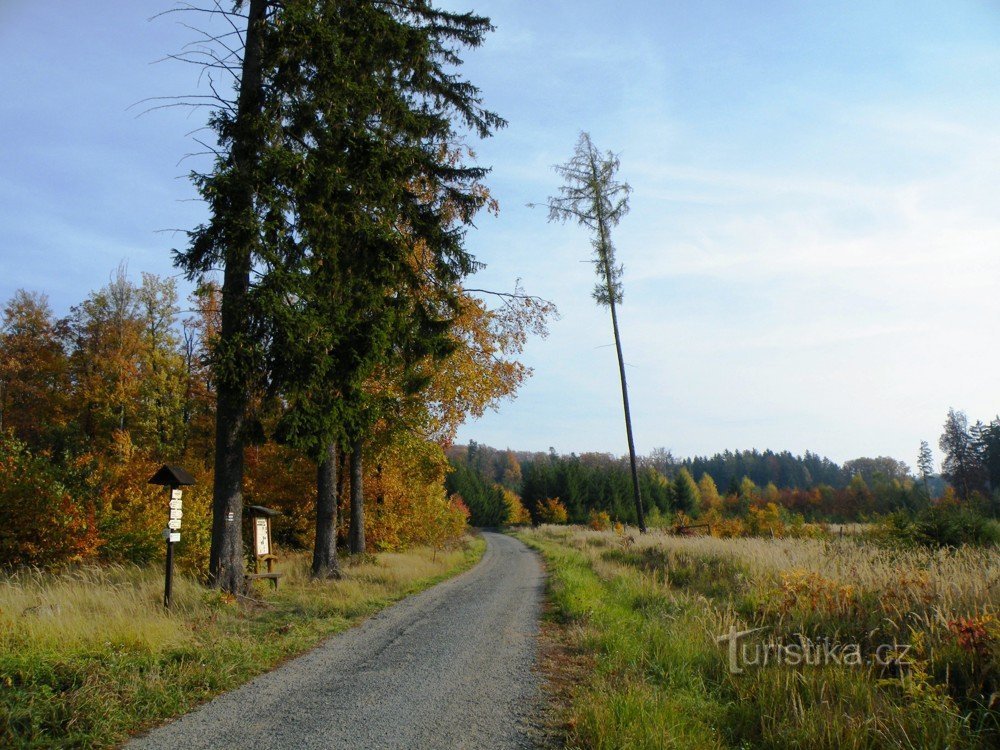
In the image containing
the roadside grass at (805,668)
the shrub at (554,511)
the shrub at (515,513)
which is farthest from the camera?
the shrub at (515,513)

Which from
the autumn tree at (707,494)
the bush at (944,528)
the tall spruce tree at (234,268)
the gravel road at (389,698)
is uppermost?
the tall spruce tree at (234,268)

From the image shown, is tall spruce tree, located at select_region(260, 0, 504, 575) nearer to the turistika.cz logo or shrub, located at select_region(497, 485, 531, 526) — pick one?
the turistika.cz logo

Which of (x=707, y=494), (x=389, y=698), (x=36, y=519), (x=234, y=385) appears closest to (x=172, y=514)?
(x=234, y=385)

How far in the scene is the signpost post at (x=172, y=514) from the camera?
28.8 feet

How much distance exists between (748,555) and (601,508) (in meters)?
65.9

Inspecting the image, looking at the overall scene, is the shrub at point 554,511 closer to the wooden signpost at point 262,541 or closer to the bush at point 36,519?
the wooden signpost at point 262,541

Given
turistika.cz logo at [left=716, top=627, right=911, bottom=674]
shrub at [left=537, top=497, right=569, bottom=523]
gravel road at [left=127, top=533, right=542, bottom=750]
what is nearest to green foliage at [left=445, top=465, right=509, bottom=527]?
shrub at [left=537, top=497, right=569, bottom=523]

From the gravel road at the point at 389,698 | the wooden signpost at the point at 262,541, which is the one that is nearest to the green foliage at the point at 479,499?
the wooden signpost at the point at 262,541

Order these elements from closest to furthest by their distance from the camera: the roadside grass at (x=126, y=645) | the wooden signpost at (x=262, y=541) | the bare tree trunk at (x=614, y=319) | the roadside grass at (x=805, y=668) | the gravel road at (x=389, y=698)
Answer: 1. the roadside grass at (x=805, y=668)
2. the gravel road at (x=389, y=698)
3. the roadside grass at (x=126, y=645)
4. the wooden signpost at (x=262, y=541)
5. the bare tree trunk at (x=614, y=319)

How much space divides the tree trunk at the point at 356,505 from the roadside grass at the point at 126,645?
5477mm

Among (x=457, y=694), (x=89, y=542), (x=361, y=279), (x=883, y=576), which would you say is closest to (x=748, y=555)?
(x=883, y=576)

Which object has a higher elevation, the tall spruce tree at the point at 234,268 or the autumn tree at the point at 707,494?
the tall spruce tree at the point at 234,268

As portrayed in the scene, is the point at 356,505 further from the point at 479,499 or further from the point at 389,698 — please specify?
the point at 479,499

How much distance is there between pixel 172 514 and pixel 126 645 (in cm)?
324
